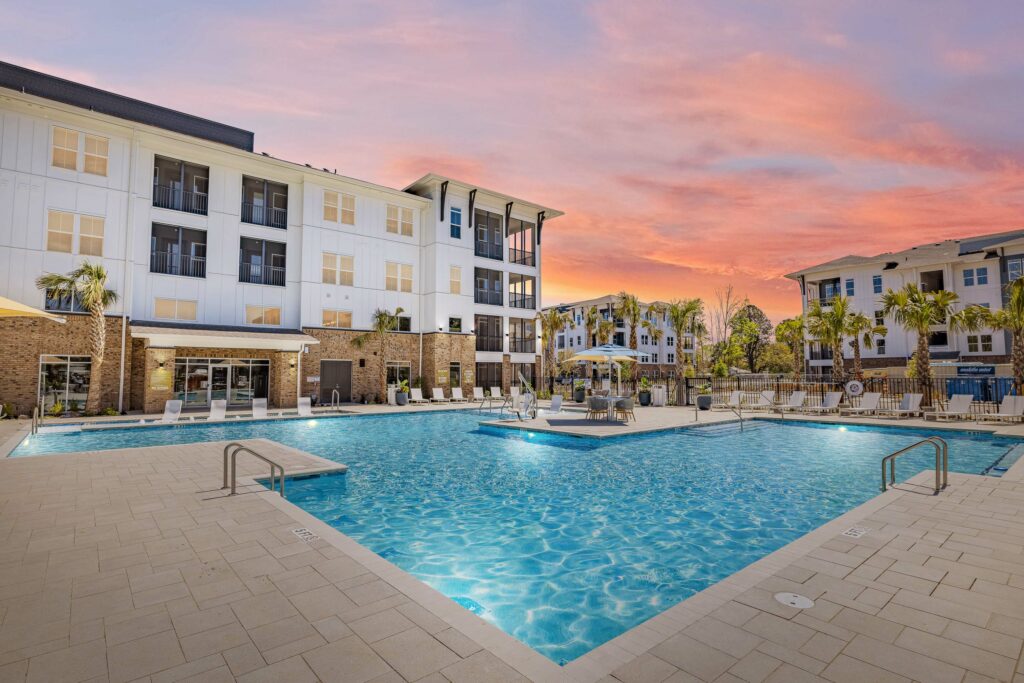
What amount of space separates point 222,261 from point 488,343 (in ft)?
51.6

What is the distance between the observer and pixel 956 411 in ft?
55.1

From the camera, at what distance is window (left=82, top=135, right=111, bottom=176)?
20.1 meters

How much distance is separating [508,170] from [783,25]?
9.06 metres

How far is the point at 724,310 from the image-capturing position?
183 ft

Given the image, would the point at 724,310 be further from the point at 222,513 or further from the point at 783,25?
the point at 222,513

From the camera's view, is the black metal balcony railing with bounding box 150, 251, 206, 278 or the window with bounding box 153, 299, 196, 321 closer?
the window with bounding box 153, 299, 196, 321

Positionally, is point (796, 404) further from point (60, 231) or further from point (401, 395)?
point (60, 231)

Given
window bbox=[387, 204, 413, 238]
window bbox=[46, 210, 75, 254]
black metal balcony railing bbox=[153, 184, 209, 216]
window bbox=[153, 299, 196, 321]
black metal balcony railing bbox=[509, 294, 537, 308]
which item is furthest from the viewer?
black metal balcony railing bbox=[509, 294, 537, 308]

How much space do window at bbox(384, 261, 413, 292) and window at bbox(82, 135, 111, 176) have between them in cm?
1317

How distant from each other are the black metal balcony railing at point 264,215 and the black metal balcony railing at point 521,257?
48.3 feet

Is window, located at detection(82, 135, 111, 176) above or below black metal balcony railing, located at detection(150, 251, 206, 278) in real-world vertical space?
above

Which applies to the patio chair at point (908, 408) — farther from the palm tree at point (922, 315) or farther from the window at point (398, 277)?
the window at point (398, 277)

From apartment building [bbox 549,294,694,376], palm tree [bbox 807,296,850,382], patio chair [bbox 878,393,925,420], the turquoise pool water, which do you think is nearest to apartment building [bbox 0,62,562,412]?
the turquoise pool water

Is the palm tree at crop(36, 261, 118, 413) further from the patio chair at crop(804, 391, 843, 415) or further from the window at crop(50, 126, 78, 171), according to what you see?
the patio chair at crop(804, 391, 843, 415)
